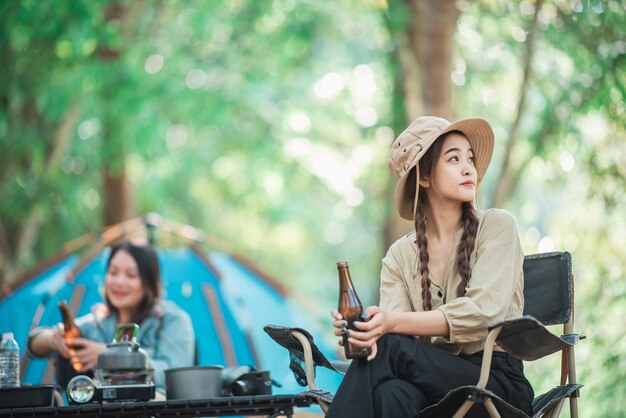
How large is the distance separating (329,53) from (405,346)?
8193mm

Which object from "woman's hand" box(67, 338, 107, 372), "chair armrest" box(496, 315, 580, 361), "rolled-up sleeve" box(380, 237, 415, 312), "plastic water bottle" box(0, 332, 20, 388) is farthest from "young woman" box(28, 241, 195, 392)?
"chair armrest" box(496, 315, 580, 361)

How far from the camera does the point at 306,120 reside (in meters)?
10.5

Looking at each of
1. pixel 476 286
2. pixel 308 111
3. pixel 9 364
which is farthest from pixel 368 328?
pixel 308 111

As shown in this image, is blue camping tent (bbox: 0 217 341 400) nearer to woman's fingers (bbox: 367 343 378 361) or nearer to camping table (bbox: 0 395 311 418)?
camping table (bbox: 0 395 311 418)

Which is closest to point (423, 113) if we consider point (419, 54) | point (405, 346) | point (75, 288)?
point (419, 54)

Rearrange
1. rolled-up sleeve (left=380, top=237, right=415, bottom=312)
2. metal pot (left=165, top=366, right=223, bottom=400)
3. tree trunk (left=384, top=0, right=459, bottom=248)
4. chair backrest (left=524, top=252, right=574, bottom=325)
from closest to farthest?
rolled-up sleeve (left=380, top=237, right=415, bottom=312) → chair backrest (left=524, top=252, right=574, bottom=325) → metal pot (left=165, top=366, right=223, bottom=400) → tree trunk (left=384, top=0, right=459, bottom=248)

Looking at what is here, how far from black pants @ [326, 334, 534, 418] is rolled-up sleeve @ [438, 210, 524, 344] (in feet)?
0.29

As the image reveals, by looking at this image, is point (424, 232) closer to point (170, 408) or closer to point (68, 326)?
point (170, 408)

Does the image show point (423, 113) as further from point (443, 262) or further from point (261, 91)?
point (261, 91)

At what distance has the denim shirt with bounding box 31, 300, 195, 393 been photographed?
414cm

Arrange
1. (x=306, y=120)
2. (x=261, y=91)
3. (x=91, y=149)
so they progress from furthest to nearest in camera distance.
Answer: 1. (x=306, y=120)
2. (x=91, y=149)
3. (x=261, y=91)

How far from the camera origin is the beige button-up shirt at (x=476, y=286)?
271 cm

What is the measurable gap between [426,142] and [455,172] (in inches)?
4.6

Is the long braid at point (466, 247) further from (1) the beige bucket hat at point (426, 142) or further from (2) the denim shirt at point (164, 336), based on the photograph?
(2) the denim shirt at point (164, 336)
